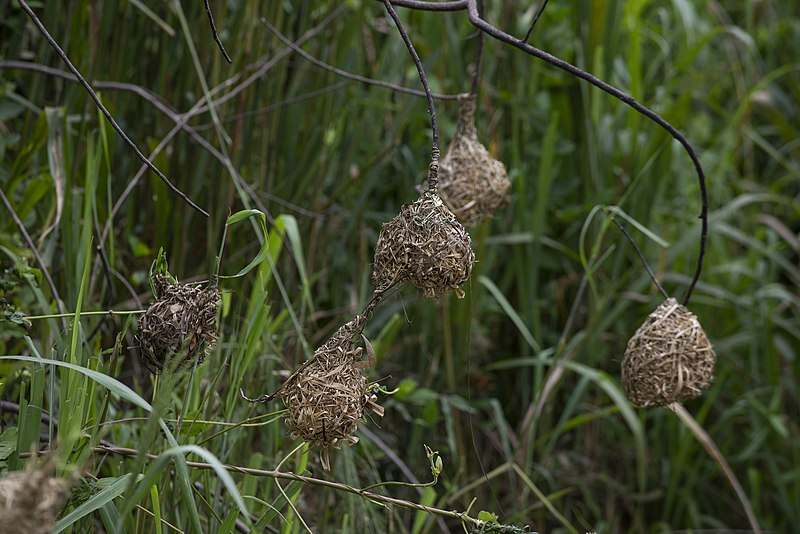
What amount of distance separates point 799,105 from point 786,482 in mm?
1170

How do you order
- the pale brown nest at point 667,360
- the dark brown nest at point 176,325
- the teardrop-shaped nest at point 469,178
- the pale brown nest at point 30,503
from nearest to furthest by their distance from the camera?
the pale brown nest at point 30,503, the dark brown nest at point 176,325, the pale brown nest at point 667,360, the teardrop-shaped nest at point 469,178

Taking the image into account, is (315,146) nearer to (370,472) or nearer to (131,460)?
(370,472)

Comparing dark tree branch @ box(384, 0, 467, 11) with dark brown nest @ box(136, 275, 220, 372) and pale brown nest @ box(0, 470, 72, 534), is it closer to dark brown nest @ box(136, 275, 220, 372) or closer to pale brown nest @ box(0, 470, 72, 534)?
dark brown nest @ box(136, 275, 220, 372)

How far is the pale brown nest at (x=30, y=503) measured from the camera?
1.47 ft

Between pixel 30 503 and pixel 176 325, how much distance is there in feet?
0.79

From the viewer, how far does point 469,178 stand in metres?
1.07

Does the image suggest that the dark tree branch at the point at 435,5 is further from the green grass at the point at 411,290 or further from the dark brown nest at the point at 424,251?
the green grass at the point at 411,290

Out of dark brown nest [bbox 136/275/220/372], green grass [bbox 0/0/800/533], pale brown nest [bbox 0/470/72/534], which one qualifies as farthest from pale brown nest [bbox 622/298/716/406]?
pale brown nest [bbox 0/470/72/534]

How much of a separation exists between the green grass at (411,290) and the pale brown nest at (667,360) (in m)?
0.19

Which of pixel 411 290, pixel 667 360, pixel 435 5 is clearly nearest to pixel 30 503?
pixel 435 5

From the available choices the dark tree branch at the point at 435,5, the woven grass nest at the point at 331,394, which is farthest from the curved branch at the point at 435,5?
the woven grass nest at the point at 331,394

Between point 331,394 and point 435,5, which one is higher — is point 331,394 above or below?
below

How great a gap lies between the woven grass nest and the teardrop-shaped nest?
0.37 m

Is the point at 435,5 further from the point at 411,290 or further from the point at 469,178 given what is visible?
the point at 411,290
